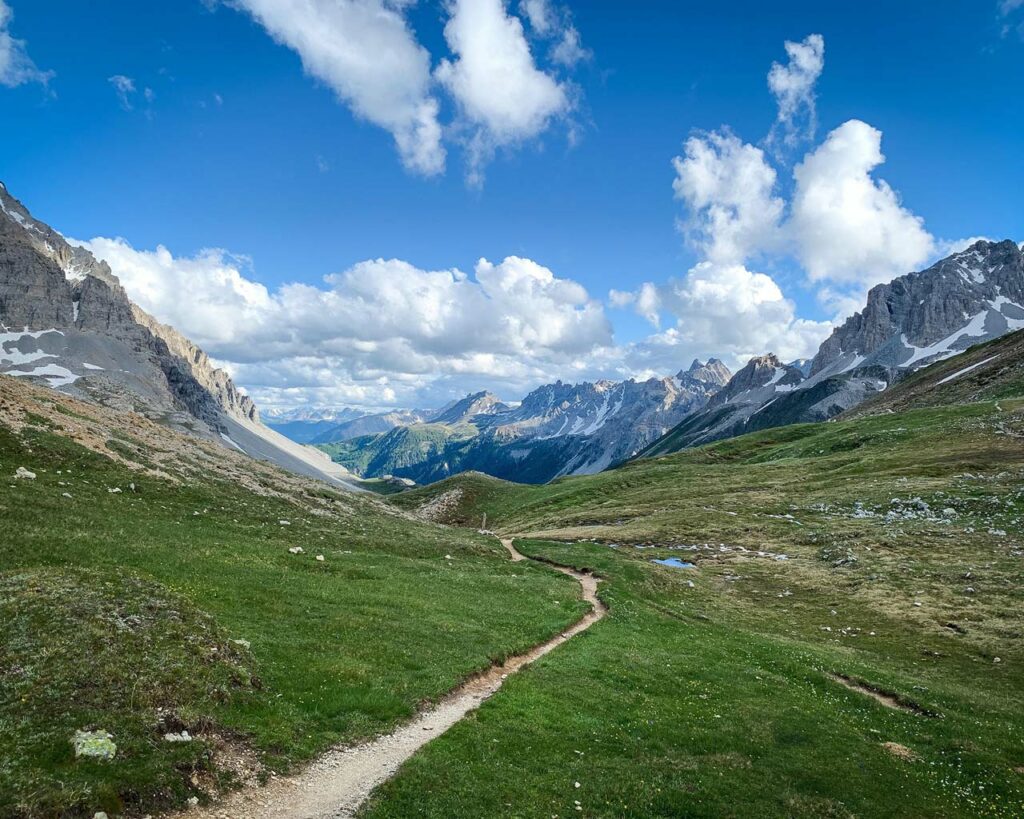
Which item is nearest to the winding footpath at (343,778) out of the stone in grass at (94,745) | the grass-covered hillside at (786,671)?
the grass-covered hillside at (786,671)

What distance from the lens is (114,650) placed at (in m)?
17.5

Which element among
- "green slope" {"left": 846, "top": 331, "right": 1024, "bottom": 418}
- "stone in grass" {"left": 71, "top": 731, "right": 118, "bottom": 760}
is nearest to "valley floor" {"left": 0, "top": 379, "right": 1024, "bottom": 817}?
"stone in grass" {"left": 71, "top": 731, "right": 118, "bottom": 760}

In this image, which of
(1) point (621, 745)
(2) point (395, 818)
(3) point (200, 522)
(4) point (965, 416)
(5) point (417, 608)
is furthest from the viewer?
(4) point (965, 416)

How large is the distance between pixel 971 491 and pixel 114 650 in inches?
3394

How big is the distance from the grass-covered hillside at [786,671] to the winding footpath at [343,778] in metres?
0.85

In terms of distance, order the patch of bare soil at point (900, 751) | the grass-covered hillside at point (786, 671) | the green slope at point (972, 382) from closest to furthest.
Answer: the grass-covered hillside at point (786, 671)
the patch of bare soil at point (900, 751)
the green slope at point (972, 382)

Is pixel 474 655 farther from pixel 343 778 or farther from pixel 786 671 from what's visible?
pixel 786 671

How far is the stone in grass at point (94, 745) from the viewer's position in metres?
13.4

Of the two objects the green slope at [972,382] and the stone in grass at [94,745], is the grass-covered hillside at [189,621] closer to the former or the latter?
the stone in grass at [94,745]

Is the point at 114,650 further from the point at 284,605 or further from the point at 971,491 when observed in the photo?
the point at 971,491

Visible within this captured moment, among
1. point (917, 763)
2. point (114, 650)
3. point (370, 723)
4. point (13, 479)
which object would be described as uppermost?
point (13, 479)

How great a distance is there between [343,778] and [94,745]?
20.5 feet

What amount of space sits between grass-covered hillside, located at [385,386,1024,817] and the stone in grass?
681cm

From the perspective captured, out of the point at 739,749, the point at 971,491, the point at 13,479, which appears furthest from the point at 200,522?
the point at 971,491
